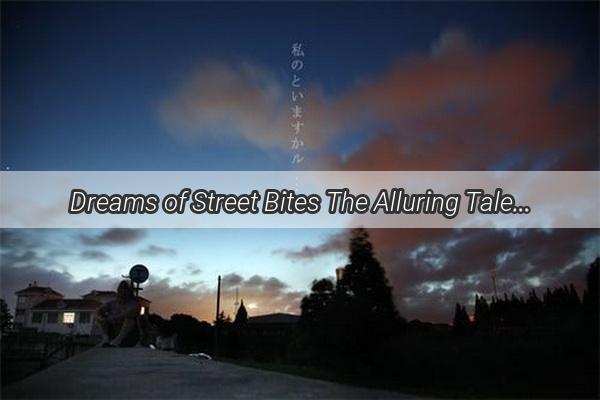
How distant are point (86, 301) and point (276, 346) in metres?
29.6

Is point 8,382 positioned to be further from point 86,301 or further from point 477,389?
point 86,301

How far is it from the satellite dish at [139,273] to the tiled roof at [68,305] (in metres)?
19.5

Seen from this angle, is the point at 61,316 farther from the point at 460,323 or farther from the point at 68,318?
the point at 460,323

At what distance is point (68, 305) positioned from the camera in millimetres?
39625

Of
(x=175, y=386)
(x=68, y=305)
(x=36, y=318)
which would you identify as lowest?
(x=36, y=318)

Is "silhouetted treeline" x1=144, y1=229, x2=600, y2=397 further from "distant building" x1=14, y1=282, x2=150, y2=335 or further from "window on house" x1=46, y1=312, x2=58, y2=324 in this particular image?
"window on house" x1=46, y1=312, x2=58, y2=324

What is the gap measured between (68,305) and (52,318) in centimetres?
189

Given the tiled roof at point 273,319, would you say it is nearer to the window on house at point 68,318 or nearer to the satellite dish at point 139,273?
the window on house at point 68,318

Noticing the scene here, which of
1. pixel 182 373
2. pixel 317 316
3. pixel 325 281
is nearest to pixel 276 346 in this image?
pixel 325 281

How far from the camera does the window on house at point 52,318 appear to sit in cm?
3969

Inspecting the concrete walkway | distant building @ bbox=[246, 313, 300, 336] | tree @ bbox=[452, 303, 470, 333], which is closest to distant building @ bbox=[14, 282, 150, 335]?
distant building @ bbox=[246, 313, 300, 336]

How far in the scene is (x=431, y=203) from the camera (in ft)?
25.7

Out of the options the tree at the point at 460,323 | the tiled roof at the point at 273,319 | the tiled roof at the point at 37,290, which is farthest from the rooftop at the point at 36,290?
the tree at the point at 460,323

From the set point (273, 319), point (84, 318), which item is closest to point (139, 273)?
point (84, 318)
